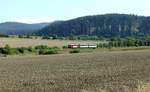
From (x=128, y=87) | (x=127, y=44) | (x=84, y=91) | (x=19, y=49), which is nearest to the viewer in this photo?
(x=84, y=91)

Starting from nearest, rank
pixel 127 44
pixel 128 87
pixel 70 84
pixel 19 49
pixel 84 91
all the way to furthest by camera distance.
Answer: pixel 84 91, pixel 128 87, pixel 70 84, pixel 19 49, pixel 127 44

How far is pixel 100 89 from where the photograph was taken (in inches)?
771

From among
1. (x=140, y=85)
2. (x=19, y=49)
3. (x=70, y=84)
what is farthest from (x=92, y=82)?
(x=19, y=49)

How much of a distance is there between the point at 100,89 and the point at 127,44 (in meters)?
115

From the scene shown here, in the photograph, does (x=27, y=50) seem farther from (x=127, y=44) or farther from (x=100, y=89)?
(x=100, y=89)

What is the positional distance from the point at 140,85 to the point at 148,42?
11756 centimetres

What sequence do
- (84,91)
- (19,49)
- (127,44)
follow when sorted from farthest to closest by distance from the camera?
(127,44) → (19,49) → (84,91)

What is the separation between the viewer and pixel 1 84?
22984 millimetres

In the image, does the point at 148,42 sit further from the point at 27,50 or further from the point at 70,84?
the point at 70,84

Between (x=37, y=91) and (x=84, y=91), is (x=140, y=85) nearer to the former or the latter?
(x=84, y=91)

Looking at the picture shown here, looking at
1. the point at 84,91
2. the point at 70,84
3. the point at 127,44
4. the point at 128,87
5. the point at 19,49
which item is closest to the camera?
the point at 84,91

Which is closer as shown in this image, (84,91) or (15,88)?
(84,91)

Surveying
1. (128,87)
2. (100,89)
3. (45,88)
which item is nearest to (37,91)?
(45,88)

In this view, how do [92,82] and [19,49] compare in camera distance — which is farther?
[19,49]
